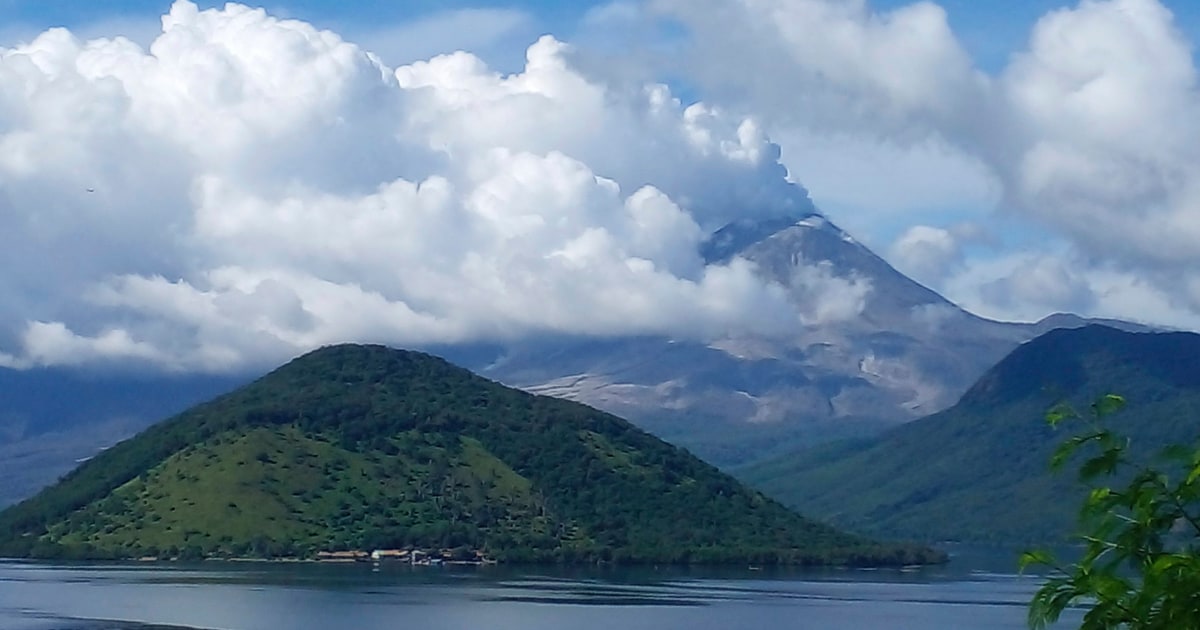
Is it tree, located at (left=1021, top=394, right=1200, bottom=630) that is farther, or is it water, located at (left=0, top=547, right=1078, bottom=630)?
water, located at (left=0, top=547, right=1078, bottom=630)

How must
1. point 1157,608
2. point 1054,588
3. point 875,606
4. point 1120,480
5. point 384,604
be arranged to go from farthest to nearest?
point 875,606, point 384,604, point 1120,480, point 1054,588, point 1157,608

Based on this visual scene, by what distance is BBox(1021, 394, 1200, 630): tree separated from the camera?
19141 millimetres

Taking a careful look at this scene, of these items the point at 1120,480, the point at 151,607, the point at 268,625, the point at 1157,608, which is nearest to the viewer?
the point at 1157,608

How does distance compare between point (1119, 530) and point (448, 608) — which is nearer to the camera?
point (1119, 530)

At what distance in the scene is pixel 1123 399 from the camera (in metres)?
21.2

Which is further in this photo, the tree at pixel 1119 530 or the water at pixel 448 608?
the water at pixel 448 608

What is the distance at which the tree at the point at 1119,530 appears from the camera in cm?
1914

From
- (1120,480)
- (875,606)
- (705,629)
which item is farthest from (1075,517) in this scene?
(875,606)

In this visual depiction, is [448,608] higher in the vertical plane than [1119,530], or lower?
higher

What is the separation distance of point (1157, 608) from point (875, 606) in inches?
6499

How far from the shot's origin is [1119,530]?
64.8ft

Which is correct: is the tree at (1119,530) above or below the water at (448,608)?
below

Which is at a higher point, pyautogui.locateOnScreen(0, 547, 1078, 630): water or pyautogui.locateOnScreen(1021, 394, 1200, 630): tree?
pyautogui.locateOnScreen(0, 547, 1078, 630): water

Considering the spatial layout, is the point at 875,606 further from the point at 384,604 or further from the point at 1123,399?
the point at 1123,399
